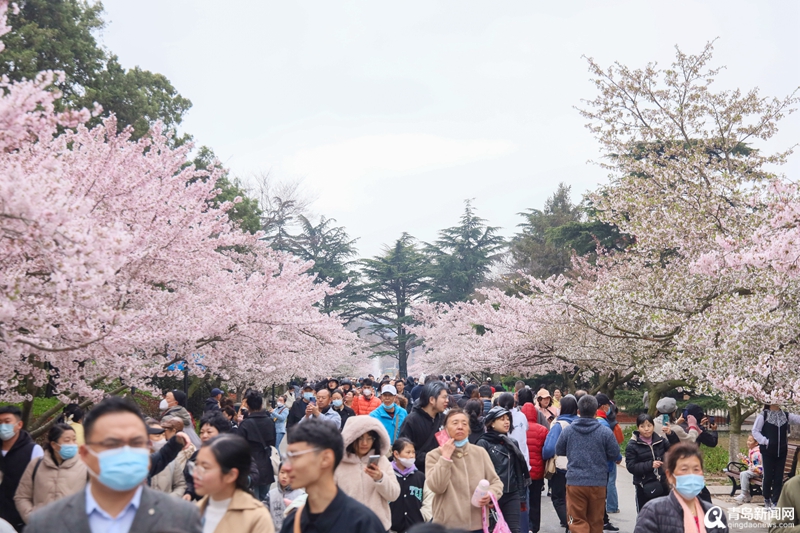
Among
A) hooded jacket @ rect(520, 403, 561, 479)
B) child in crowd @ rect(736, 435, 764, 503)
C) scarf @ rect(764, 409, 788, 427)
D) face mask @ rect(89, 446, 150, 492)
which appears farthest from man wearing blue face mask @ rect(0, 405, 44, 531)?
child in crowd @ rect(736, 435, 764, 503)

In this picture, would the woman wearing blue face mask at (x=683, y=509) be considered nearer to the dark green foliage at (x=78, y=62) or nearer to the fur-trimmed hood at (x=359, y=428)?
the fur-trimmed hood at (x=359, y=428)

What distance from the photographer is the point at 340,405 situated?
12.2 metres

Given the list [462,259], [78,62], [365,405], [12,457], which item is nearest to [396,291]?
[462,259]

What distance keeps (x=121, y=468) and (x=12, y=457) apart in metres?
4.42

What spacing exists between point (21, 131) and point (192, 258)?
645 cm

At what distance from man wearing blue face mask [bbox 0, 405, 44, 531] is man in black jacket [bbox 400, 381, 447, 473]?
353cm

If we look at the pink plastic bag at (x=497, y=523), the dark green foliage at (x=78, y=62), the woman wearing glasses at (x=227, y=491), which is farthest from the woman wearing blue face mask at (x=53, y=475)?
the dark green foliage at (x=78, y=62)

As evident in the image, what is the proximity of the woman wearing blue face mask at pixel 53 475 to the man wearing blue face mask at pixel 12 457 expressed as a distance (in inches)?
19.3

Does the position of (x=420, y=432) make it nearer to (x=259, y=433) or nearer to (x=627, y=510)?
(x=259, y=433)

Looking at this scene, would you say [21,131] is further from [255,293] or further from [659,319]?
[659,319]

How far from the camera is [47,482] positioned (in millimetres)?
6109

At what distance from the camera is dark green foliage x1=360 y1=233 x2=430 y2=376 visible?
2527 inches

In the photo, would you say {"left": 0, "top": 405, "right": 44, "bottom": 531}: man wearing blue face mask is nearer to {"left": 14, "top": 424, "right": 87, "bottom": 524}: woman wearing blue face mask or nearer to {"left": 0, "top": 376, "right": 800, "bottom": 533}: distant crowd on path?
{"left": 0, "top": 376, "right": 800, "bottom": 533}: distant crowd on path

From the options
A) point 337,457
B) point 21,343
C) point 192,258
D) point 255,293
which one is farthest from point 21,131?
point 255,293
